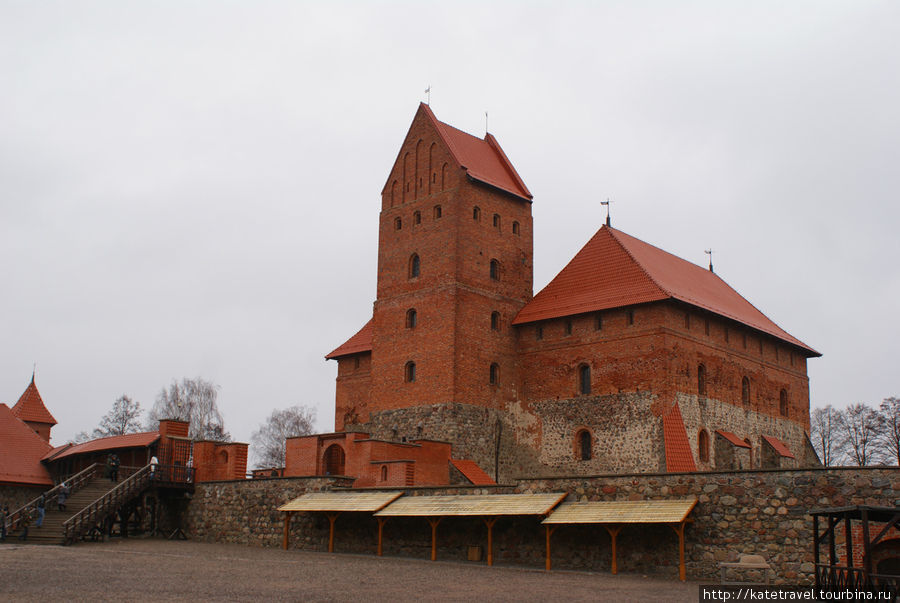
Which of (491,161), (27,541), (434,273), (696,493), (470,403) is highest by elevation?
(491,161)

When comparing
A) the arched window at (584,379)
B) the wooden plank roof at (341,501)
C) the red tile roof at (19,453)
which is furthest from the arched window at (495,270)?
the red tile roof at (19,453)

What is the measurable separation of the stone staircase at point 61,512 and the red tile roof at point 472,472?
35.4 feet

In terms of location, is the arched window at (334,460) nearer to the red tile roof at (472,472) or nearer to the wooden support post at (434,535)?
the red tile roof at (472,472)

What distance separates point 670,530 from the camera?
61.2 feet

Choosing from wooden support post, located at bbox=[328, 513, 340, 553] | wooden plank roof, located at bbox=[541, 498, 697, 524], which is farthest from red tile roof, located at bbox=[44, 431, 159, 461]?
wooden plank roof, located at bbox=[541, 498, 697, 524]

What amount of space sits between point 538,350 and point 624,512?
14.6m

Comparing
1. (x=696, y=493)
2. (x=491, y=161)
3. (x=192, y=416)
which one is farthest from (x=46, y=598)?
(x=192, y=416)

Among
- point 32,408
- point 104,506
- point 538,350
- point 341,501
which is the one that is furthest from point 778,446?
point 32,408

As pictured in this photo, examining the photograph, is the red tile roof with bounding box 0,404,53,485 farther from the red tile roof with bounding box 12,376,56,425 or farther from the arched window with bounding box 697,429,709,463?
the arched window with bounding box 697,429,709,463

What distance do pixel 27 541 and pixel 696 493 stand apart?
56.7ft

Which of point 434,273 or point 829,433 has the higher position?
point 434,273

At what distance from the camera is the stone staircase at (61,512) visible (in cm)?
2439

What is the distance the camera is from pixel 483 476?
98.9ft

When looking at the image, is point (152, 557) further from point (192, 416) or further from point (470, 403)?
point (192, 416)
